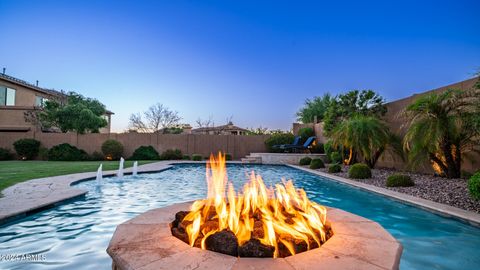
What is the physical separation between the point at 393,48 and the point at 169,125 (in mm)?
28563

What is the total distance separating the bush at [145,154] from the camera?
66.4 ft

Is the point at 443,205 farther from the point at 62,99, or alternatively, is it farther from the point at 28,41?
the point at 62,99

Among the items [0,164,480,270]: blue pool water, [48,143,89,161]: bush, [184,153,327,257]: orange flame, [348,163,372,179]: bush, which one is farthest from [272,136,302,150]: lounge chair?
[184,153,327,257]: orange flame

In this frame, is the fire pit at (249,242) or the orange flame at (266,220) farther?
the orange flame at (266,220)

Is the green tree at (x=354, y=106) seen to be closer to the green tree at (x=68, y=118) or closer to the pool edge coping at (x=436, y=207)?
the pool edge coping at (x=436, y=207)

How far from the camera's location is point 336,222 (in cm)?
302

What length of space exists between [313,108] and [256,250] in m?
32.2

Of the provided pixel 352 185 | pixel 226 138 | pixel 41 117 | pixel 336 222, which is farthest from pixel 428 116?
pixel 41 117

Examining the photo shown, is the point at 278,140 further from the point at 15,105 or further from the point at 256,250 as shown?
the point at 15,105

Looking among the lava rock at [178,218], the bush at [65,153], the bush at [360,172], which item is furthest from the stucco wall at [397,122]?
the bush at [65,153]

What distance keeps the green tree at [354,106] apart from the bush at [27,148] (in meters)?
20.1

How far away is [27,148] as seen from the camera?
63.1 ft

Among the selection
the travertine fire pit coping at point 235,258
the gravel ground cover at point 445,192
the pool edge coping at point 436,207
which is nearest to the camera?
the travertine fire pit coping at point 235,258

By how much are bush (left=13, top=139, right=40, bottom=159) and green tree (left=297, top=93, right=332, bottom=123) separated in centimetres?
2635
